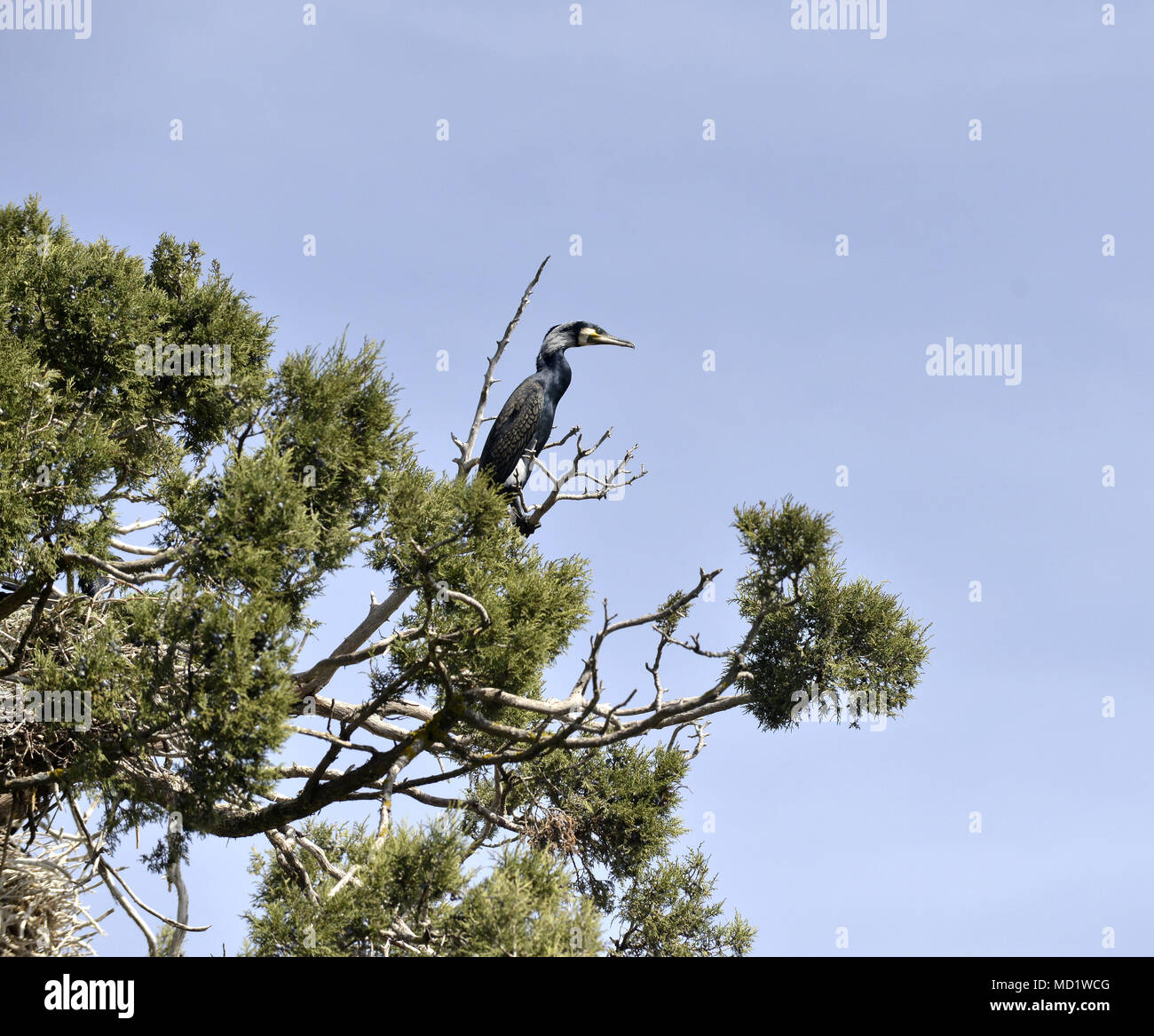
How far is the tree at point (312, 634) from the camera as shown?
21.0ft

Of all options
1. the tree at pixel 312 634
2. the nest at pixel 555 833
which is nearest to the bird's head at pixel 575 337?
the tree at pixel 312 634

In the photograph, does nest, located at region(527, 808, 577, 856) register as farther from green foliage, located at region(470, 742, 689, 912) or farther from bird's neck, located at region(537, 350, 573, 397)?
bird's neck, located at region(537, 350, 573, 397)

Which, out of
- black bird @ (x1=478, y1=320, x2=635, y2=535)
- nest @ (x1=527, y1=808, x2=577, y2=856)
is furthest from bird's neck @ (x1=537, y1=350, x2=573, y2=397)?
nest @ (x1=527, y1=808, x2=577, y2=856)

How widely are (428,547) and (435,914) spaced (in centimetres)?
221

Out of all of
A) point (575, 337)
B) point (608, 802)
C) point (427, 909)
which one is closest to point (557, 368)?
point (575, 337)

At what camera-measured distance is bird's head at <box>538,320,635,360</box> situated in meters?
12.1

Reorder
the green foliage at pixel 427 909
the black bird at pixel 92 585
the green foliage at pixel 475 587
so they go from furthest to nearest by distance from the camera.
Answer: the black bird at pixel 92 585 < the green foliage at pixel 475 587 < the green foliage at pixel 427 909

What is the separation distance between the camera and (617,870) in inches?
402

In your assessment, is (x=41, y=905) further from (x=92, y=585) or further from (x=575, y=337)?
(x=575, y=337)

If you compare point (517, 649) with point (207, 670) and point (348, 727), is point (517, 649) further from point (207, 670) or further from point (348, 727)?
point (207, 670)

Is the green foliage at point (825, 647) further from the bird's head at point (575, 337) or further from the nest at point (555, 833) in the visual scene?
the bird's head at point (575, 337)

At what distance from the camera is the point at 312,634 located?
6.97m
